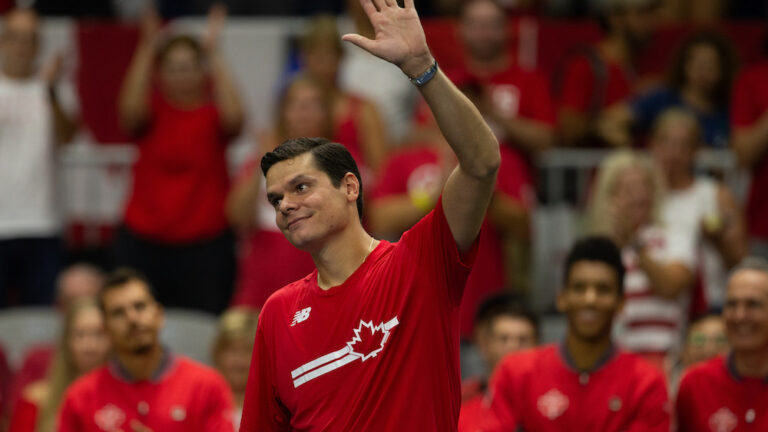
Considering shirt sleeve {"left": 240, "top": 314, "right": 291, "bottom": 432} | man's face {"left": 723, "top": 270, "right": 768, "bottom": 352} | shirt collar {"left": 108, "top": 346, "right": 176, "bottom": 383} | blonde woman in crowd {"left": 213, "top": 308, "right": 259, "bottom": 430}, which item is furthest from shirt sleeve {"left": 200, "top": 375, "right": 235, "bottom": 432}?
man's face {"left": 723, "top": 270, "right": 768, "bottom": 352}

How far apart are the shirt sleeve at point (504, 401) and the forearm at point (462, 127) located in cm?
236

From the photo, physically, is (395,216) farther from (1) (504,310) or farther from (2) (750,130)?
(2) (750,130)

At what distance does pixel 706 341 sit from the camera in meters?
7.17

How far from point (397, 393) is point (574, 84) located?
5580 millimetres

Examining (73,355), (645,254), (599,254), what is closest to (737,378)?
(599,254)

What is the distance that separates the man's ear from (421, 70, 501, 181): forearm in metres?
0.49

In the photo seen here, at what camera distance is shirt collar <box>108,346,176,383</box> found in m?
6.85

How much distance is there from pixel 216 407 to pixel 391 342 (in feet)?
8.83

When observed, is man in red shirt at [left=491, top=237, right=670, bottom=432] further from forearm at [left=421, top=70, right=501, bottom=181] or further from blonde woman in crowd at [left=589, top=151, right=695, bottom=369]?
forearm at [left=421, top=70, right=501, bottom=181]

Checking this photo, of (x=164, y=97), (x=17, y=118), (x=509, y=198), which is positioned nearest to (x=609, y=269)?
(x=509, y=198)

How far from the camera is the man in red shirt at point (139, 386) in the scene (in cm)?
667

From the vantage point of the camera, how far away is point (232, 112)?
8766 millimetres

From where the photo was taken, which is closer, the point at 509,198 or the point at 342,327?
the point at 342,327

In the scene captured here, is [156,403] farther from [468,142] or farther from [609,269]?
[468,142]
